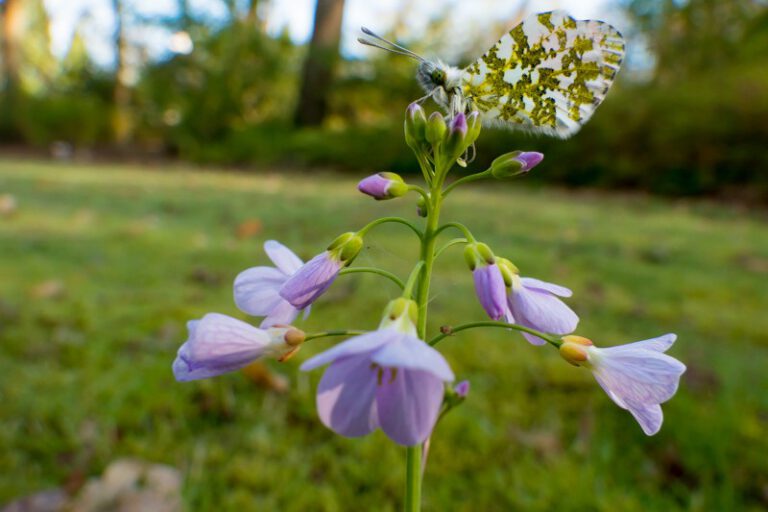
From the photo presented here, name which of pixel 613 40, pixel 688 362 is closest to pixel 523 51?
pixel 613 40

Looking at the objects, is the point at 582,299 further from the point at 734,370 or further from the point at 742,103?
the point at 742,103

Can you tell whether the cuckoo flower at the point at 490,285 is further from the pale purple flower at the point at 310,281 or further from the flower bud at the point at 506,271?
the pale purple flower at the point at 310,281

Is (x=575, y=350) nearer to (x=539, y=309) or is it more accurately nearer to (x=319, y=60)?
(x=539, y=309)

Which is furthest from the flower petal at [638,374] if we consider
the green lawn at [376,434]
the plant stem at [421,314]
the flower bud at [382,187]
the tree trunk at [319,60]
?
the tree trunk at [319,60]

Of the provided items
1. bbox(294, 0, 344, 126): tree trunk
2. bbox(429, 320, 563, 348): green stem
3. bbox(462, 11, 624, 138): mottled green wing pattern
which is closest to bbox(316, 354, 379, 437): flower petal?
bbox(429, 320, 563, 348): green stem

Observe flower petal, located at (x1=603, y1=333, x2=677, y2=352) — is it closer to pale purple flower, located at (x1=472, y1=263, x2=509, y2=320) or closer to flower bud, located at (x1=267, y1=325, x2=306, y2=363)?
pale purple flower, located at (x1=472, y1=263, x2=509, y2=320)

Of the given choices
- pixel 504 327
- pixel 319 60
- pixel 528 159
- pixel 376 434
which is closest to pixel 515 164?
pixel 528 159
